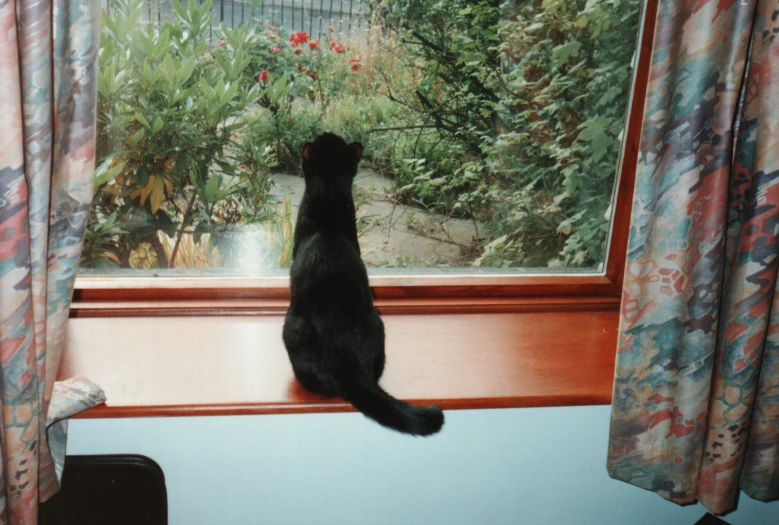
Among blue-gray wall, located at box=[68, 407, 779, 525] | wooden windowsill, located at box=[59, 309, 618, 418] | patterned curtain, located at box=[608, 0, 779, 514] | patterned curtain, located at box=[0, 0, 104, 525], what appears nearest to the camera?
patterned curtain, located at box=[0, 0, 104, 525]

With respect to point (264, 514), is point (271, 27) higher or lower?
higher

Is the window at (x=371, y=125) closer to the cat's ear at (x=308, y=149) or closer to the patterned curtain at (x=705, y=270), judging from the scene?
the cat's ear at (x=308, y=149)

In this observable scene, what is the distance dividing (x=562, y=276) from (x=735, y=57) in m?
0.62

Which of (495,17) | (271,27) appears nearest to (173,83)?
(271,27)

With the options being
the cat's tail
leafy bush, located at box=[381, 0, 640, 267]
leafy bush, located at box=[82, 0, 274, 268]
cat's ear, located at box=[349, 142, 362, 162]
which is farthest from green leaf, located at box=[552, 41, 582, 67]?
the cat's tail

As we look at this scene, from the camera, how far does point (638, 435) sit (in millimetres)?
907

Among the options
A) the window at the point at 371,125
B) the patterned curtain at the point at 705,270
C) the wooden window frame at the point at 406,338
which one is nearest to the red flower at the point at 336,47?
the window at the point at 371,125

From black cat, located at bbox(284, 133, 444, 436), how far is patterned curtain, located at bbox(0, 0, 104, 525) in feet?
1.06

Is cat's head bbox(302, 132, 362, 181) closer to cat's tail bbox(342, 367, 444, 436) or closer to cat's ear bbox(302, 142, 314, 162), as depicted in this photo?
cat's ear bbox(302, 142, 314, 162)

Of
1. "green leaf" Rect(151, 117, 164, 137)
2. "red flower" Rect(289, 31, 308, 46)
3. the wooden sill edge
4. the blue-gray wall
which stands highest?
"red flower" Rect(289, 31, 308, 46)

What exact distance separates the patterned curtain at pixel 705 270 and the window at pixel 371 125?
0.43 metres

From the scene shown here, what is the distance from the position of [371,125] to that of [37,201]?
2.23 feet

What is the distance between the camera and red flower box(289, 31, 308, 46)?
1146 millimetres

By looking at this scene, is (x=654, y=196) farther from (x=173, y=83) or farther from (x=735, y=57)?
(x=173, y=83)
